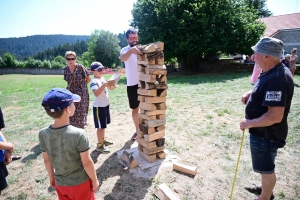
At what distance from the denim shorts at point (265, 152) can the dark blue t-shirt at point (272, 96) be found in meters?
0.06

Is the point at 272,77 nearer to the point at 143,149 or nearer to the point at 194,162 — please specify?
the point at 194,162

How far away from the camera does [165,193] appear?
260cm

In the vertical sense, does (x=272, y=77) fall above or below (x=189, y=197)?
above

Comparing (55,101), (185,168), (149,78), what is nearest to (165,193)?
(185,168)

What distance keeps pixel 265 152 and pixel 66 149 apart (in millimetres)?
2254

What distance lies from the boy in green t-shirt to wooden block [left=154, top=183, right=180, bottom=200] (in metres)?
1.06

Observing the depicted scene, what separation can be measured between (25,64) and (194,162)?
72630 millimetres

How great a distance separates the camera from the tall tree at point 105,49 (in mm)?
55031

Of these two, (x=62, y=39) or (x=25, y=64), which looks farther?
(x=62, y=39)

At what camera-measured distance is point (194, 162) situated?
365 centimetres

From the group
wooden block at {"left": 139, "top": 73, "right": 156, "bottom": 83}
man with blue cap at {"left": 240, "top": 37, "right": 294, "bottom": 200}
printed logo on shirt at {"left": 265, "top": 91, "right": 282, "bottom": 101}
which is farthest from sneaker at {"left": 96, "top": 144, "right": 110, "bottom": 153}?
printed logo on shirt at {"left": 265, "top": 91, "right": 282, "bottom": 101}

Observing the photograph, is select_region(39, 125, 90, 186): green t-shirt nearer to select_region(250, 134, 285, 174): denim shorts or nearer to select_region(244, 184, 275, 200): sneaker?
select_region(250, 134, 285, 174): denim shorts

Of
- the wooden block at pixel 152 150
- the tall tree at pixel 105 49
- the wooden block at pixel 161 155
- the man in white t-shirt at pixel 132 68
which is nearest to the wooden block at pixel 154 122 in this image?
the wooden block at pixel 152 150

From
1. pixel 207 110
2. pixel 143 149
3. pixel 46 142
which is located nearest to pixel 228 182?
pixel 143 149
